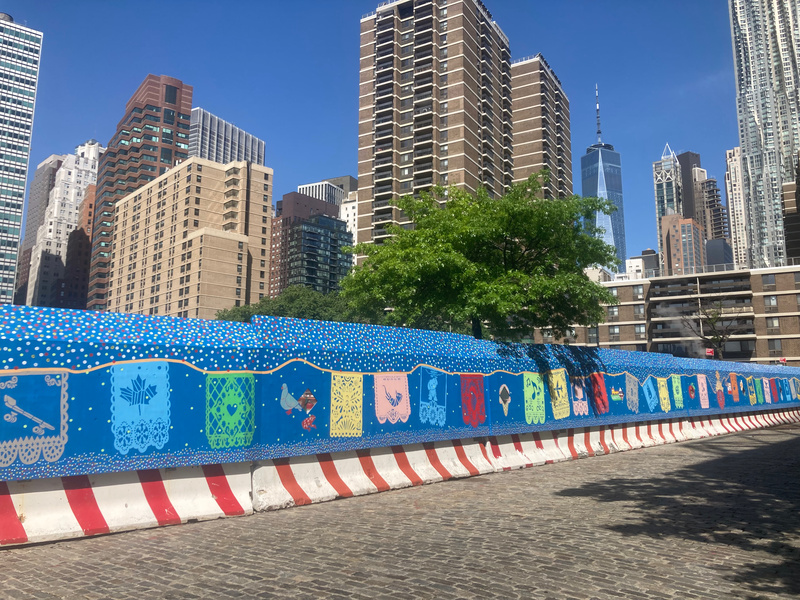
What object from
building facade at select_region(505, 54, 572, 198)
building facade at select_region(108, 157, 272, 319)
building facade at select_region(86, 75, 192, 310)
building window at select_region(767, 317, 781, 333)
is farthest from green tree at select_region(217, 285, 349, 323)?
building facade at select_region(86, 75, 192, 310)

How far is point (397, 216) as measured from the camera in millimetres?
93750

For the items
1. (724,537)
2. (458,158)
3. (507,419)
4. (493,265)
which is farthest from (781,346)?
(724,537)

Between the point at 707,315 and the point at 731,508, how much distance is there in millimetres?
88096

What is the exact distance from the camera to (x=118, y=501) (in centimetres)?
751

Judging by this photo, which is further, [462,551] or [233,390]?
[233,390]

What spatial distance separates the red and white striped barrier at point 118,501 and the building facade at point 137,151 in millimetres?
157096

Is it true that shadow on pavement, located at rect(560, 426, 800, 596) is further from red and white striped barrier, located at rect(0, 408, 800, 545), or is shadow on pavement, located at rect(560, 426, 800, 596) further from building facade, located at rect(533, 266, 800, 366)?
building facade, located at rect(533, 266, 800, 366)

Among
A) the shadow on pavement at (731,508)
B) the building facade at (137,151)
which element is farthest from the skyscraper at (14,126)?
the shadow on pavement at (731,508)

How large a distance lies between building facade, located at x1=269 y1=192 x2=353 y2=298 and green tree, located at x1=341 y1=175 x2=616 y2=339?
15258 cm

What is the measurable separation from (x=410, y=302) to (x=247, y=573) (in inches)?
686

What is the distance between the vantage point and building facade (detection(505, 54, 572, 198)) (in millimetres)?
108562

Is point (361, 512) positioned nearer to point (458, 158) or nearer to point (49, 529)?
point (49, 529)

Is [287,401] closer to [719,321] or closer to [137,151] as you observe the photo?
[719,321]

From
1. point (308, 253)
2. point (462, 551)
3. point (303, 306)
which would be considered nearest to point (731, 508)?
point (462, 551)
